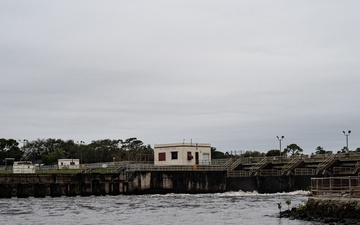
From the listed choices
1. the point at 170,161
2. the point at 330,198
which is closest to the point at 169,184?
the point at 170,161

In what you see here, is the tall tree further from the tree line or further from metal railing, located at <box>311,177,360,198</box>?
metal railing, located at <box>311,177,360,198</box>

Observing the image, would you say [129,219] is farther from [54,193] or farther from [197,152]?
[197,152]

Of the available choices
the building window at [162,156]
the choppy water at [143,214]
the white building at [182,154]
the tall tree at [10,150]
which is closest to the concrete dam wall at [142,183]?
the white building at [182,154]

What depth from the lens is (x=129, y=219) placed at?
153ft

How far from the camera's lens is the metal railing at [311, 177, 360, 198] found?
40066mm

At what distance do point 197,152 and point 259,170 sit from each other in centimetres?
1178

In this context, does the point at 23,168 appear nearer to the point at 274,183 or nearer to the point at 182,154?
the point at 182,154

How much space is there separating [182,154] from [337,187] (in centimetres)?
5516

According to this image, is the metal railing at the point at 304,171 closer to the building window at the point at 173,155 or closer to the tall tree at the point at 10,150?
the building window at the point at 173,155

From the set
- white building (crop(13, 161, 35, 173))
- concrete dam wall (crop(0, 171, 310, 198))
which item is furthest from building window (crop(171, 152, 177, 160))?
white building (crop(13, 161, 35, 173))

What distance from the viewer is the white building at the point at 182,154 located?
9656cm

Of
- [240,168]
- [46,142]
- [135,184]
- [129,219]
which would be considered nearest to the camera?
[129,219]

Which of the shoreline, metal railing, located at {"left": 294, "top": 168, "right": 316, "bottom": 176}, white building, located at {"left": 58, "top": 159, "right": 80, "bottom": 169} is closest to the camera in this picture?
the shoreline

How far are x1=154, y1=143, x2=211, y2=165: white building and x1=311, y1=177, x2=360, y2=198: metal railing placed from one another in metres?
52.0
